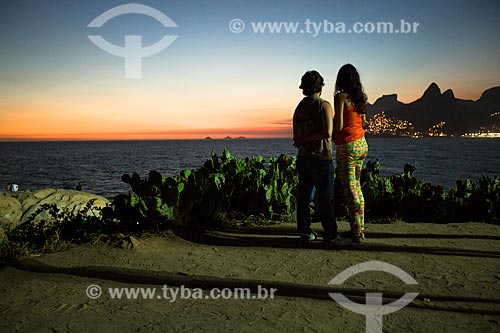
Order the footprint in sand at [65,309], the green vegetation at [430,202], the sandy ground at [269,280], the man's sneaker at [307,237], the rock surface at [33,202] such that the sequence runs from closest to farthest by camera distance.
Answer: the sandy ground at [269,280]
the footprint in sand at [65,309]
the man's sneaker at [307,237]
the green vegetation at [430,202]
the rock surface at [33,202]

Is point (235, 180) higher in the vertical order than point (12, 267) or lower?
higher

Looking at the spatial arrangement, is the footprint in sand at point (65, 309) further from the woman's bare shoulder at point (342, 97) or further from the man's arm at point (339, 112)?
the woman's bare shoulder at point (342, 97)

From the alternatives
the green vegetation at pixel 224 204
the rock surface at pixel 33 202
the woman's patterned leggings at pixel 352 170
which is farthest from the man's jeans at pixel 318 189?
the rock surface at pixel 33 202

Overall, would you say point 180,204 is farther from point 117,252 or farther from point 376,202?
point 376,202

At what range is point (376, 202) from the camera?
22.7 ft

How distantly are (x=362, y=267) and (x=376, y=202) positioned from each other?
3.31 m

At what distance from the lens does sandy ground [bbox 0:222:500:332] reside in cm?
272

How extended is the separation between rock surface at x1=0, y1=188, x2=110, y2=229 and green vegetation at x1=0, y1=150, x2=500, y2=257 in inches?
173

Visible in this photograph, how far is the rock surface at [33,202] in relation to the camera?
31.6 feet

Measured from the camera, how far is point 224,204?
20.8 feet

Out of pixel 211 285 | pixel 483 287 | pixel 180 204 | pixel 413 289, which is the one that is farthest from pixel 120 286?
pixel 483 287
